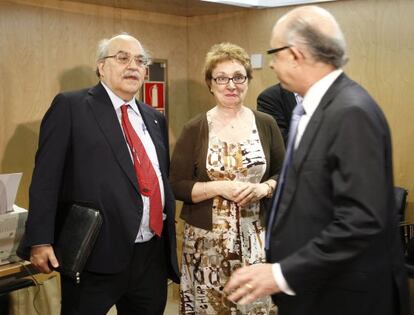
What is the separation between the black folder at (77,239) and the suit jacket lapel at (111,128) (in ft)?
0.70

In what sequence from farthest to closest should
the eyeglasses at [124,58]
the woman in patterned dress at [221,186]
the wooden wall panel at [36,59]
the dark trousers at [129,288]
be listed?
the wooden wall panel at [36,59] → the woman in patterned dress at [221,186] → the eyeglasses at [124,58] → the dark trousers at [129,288]

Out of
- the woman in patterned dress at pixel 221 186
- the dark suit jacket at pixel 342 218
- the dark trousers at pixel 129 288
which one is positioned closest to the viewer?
the dark suit jacket at pixel 342 218

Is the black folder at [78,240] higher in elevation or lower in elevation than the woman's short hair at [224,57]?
lower

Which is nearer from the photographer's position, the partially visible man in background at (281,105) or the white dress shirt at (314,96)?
the white dress shirt at (314,96)

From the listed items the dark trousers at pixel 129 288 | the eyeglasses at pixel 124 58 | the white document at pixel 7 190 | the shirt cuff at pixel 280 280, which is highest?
the eyeglasses at pixel 124 58

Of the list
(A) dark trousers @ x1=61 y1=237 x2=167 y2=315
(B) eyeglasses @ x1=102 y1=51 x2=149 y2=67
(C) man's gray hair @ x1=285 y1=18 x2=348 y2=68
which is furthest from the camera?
(B) eyeglasses @ x1=102 y1=51 x2=149 y2=67

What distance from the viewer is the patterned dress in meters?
2.27

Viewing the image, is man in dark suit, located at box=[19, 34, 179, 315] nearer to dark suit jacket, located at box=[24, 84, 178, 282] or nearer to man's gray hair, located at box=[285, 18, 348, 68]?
dark suit jacket, located at box=[24, 84, 178, 282]

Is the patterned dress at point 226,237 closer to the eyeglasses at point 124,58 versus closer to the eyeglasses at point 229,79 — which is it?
the eyeglasses at point 229,79

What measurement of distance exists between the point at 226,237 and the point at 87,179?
0.69 metres

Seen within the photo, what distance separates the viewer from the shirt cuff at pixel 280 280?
1.32 metres

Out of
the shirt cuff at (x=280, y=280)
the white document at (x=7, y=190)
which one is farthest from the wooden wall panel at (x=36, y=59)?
the shirt cuff at (x=280, y=280)

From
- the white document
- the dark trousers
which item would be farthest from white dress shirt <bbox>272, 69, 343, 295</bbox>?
the white document

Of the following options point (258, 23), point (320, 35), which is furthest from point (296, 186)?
point (258, 23)
